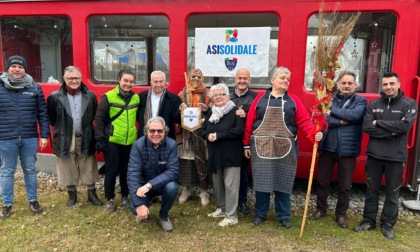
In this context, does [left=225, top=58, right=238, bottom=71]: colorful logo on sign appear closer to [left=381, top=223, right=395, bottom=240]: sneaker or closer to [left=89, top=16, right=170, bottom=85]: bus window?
[left=89, top=16, right=170, bottom=85]: bus window

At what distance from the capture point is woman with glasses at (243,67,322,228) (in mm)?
3135

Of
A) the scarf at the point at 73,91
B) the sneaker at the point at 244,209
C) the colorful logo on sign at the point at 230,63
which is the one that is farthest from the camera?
the colorful logo on sign at the point at 230,63

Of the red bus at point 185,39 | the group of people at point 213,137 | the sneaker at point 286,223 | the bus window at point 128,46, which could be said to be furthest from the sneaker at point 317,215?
the bus window at point 128,46

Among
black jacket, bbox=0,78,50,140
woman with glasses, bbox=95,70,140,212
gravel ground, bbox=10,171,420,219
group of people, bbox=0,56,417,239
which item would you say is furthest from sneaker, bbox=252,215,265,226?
black jacket, bbox=0,78,50,140

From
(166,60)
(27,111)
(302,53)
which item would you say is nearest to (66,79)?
(27,111)

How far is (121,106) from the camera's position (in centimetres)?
354

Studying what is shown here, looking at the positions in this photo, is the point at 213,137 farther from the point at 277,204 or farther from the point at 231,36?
the point at 231,36

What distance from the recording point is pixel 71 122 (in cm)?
357

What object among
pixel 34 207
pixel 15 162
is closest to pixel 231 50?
pixel 15 162

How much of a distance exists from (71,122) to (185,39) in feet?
5.15

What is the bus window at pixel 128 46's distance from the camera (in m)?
4.10

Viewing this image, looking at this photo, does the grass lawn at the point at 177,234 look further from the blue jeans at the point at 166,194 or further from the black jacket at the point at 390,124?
the black jacket at the point at 390,124

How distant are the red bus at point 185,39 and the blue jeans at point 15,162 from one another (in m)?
1.12

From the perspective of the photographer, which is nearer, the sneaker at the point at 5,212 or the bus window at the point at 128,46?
the sneaker at the point at 5,212
